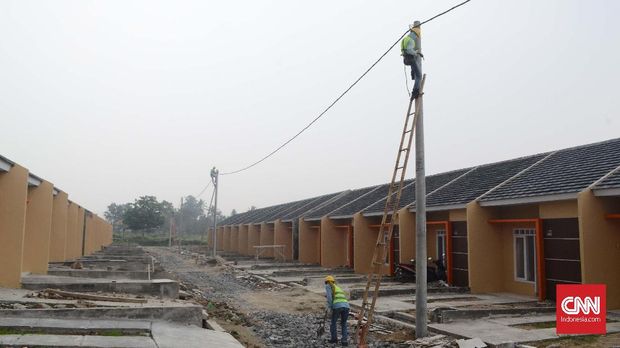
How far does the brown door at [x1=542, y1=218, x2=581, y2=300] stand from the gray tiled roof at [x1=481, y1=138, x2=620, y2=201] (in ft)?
3.07

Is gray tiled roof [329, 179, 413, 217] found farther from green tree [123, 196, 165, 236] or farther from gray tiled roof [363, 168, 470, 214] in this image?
green tree [123, 196, 165, 236]

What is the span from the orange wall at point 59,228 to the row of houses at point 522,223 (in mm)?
Result: 12360

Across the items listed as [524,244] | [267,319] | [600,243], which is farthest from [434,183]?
[267,319]

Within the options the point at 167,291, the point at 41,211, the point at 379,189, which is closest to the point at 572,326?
the point at 167,291

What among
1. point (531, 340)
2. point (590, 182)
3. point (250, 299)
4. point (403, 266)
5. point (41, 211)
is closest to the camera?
point (531, 340)

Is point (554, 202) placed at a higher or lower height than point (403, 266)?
higher

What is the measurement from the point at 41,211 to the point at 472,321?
13037mm

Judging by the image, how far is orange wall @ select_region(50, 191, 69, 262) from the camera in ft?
64.7

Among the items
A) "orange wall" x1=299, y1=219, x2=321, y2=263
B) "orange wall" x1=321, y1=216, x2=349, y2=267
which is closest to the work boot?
"orange wall" x1=321, y1=216, x2=349, y2=267

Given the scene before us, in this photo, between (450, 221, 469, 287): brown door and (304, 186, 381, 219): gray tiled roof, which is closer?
(450, 221, 469, 287): brown door

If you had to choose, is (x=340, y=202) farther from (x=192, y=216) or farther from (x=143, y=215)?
(x=192, y=216)

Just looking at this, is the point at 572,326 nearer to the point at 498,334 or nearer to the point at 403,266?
the point at 498,334

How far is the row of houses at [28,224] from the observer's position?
12164mm

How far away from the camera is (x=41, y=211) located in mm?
15789
